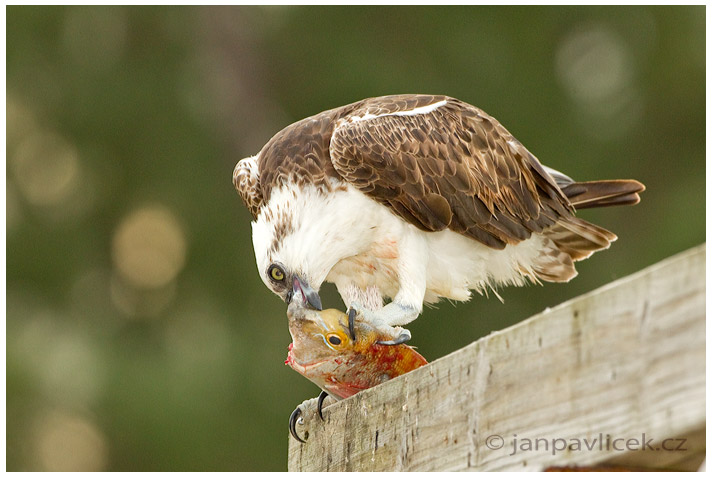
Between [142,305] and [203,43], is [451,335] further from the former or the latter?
[203,43]

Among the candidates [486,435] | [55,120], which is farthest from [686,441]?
[55,120]

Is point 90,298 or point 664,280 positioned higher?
point 90,298

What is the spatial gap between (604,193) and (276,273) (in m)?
1.91

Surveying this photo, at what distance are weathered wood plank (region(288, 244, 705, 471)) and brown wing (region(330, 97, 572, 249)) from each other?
72.4 inches

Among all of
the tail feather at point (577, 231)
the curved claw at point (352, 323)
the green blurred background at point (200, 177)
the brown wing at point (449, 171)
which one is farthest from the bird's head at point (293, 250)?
the green blurred background at point (200, 177)

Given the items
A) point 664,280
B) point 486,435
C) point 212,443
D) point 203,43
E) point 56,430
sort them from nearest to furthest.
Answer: point 664,280, point 486,435, point 212,443, point 56,430, point 203,43

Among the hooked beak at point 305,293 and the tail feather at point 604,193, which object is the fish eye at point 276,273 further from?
the tail feather at point 604,193

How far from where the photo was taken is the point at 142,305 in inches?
444

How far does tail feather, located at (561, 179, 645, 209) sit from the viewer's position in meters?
5.41

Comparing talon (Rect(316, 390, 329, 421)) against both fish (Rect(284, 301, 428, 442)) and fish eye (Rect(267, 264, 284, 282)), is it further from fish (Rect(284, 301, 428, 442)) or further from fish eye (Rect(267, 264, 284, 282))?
fish eye (Rect(267, 264, 284, 282))

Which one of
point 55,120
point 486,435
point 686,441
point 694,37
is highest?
point 694,37

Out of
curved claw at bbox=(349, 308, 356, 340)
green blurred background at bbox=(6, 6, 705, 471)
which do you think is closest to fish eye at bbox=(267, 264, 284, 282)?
curved claw at bbox=(349, 308, 356, 340)

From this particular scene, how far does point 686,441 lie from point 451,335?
874 centimetres

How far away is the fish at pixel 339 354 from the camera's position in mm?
4168
